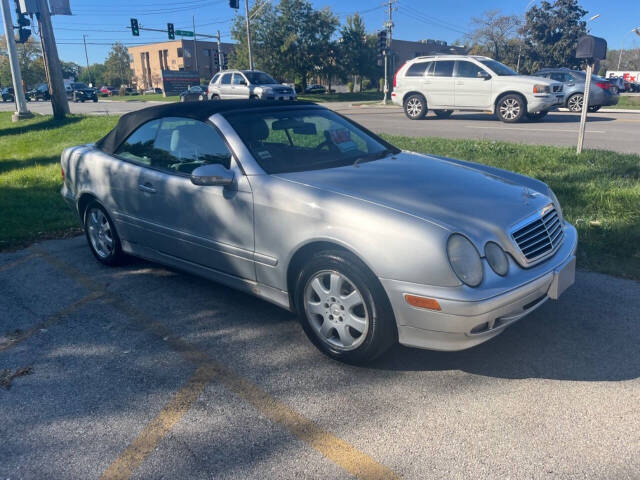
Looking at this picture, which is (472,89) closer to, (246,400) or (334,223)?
(334,223)

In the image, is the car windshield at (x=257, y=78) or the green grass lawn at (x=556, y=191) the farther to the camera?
the car windshield at (x=257, y=78)

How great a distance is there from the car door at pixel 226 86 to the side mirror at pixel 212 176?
20199mm

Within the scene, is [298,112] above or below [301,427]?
above

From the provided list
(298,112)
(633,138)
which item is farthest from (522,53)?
(298,112)

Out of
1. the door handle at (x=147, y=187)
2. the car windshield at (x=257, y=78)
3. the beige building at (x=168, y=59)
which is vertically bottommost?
the door handle at (x=147, y=187)

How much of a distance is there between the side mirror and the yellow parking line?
1.07 metres

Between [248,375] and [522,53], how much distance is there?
55.7 meters

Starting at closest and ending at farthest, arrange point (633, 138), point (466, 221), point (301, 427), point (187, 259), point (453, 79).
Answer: point (301, 427) < point (466, 221) < point (187, 259) < point (633, 138) < point (453, 79)

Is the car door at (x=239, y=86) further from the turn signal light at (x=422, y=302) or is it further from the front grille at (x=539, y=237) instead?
the turn signal light at (x=422, y=302)

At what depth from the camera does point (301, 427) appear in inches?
107

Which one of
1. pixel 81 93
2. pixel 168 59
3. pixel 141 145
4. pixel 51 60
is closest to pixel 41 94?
pixel 81 93

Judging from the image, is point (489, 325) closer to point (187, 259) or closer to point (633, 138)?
point (187, 259)

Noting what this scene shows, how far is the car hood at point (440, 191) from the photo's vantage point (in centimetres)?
307

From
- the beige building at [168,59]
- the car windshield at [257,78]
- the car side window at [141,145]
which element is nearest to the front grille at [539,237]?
the car side window at [141,145]
